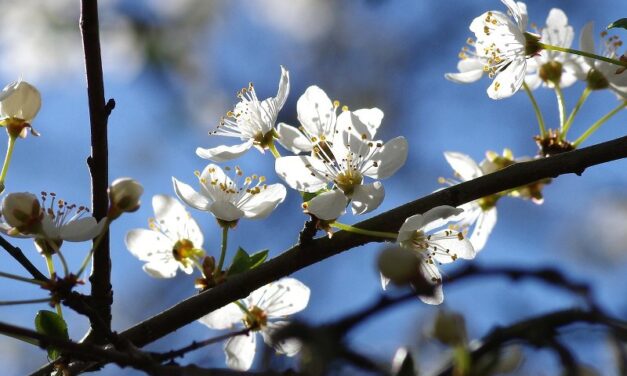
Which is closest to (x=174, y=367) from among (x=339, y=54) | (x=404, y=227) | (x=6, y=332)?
(x=6, y=332)

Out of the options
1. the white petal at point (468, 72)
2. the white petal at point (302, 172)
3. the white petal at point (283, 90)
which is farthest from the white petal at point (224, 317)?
the white petal at point (468, 72)

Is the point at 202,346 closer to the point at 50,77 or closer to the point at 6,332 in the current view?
the point at 6,332

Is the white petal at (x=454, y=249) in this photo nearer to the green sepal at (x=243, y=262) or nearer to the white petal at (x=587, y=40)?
the green sepal at (x=243, y=262)

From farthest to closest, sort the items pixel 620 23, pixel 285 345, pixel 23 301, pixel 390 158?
pixel 390 158 < pixel 620 23 < pixel 23 301 < pixel 285 345

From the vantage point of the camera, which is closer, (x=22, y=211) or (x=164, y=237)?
(x=22, y=211)

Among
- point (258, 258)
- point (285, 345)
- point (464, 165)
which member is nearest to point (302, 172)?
point (258, 258)

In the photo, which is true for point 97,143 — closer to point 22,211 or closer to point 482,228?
point 22,211

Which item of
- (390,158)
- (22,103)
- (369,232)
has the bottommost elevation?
(369,232)

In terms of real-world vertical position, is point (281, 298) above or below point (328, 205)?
below
